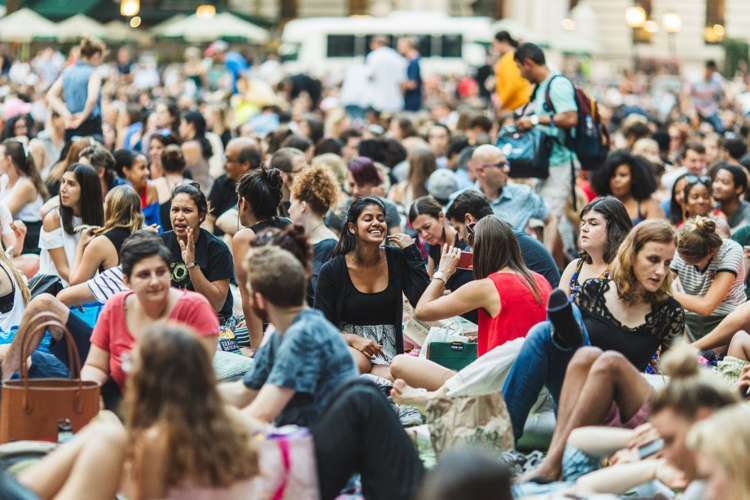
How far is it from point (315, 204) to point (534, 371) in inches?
121

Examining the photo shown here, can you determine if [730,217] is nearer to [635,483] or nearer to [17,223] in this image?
[17,223]

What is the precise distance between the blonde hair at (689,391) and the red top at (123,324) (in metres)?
2.51

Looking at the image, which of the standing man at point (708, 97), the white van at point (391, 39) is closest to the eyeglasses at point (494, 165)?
the standing man at point (708, 97)

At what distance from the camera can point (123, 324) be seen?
24.6 feet

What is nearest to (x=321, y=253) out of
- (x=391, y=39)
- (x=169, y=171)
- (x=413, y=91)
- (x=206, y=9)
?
(x=169, y=171)

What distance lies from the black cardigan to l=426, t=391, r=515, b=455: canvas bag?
77.3 inches

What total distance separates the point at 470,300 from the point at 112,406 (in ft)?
6.61

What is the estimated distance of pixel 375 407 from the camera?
253 inches

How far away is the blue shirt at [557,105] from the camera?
12961 millimetres

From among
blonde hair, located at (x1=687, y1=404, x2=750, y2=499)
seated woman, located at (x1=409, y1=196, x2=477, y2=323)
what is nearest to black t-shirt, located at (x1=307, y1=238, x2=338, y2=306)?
seated woman, located at (x1=409, y1=196, x2=477, y2=323)

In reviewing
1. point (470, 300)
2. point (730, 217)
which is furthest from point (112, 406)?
point (730, 217)

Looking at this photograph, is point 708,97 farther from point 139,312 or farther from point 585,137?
point 139,312

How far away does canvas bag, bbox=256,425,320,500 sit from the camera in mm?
6203

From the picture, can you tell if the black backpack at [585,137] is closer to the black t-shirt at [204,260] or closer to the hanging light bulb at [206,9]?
the black t-shirt at [204,260]
